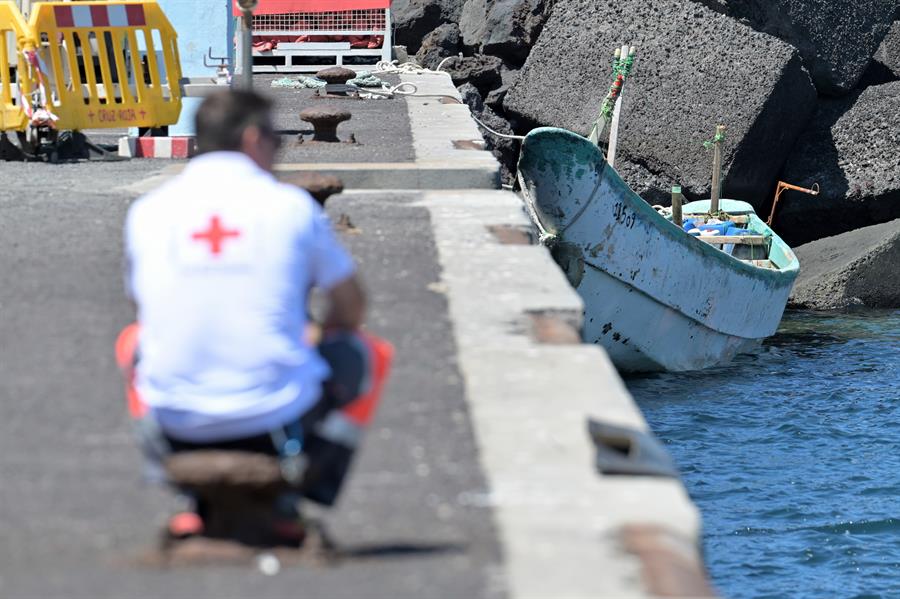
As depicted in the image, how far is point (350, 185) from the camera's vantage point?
33.8 feet

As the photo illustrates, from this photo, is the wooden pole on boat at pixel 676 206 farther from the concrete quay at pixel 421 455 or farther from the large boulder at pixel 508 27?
the concrete quay at pixel 421 455

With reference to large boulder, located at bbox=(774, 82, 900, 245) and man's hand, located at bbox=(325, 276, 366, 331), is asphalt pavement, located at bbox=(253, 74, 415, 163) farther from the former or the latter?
man's hand, located at bbox=(325, 276, 366, 331)

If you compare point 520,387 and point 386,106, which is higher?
point 520,387

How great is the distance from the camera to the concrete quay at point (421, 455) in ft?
12.5

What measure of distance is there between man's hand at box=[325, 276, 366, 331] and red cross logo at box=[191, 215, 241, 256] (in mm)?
315

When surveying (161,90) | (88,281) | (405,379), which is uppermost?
(405,379)

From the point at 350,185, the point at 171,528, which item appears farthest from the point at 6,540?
the point at 350,185

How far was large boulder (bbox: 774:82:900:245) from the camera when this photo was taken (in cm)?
2103

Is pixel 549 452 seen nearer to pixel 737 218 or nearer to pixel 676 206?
pixel 676 206

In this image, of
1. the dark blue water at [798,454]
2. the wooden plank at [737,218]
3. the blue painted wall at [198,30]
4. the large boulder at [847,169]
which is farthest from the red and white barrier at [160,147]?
the large boulder at [847,169]

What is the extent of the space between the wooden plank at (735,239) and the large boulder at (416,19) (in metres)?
8.81

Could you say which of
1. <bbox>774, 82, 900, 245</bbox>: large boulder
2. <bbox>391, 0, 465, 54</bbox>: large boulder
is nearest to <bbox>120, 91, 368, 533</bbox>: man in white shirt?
<bbox>774, 82, 900, 245</bbox>: large boulder

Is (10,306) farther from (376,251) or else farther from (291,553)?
(291,553)

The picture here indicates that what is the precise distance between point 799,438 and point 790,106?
8.37m
